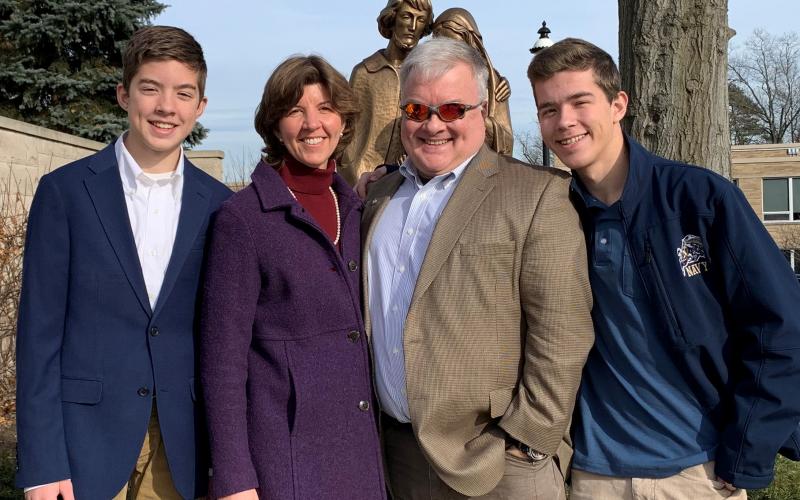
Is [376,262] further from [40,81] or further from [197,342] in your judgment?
[40,81]

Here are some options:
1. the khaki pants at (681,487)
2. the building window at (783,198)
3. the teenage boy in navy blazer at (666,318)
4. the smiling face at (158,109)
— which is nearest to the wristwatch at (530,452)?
the teenage boy in navy blazer at (666,318)

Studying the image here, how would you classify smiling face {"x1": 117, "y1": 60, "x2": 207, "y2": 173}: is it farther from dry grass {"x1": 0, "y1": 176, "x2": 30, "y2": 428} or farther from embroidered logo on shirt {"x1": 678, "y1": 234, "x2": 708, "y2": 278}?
dry grass {"x1": 0, "y1": 176, "x2": 30, "y2": 428}

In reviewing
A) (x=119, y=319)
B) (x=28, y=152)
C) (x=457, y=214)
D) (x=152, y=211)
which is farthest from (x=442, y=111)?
(x=28, y=152)

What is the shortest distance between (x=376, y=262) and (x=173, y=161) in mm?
798

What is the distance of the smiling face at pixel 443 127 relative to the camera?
107 inches

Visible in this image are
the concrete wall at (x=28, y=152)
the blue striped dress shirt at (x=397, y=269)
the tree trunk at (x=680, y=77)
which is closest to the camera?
the blue striped dress shirt at (x=397, y=269)

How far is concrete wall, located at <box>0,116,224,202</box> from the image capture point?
9.90 metres

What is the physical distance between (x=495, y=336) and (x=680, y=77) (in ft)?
8.37

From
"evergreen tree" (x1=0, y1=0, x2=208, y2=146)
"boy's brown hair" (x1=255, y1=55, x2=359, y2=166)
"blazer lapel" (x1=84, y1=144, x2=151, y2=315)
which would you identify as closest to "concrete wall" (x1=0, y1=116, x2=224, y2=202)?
"evergreen tree" (x1=0, y1=0, x2=208, y2=146)

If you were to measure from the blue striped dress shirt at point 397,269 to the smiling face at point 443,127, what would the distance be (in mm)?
52

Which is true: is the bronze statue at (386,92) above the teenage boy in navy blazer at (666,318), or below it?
above

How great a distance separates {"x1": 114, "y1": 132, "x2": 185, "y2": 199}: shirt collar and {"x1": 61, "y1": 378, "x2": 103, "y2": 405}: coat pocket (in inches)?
25.3

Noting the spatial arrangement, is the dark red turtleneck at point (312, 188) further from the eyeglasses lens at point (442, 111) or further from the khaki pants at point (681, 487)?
the khaki pants at point (681, 487)

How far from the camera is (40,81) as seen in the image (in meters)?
17.5
